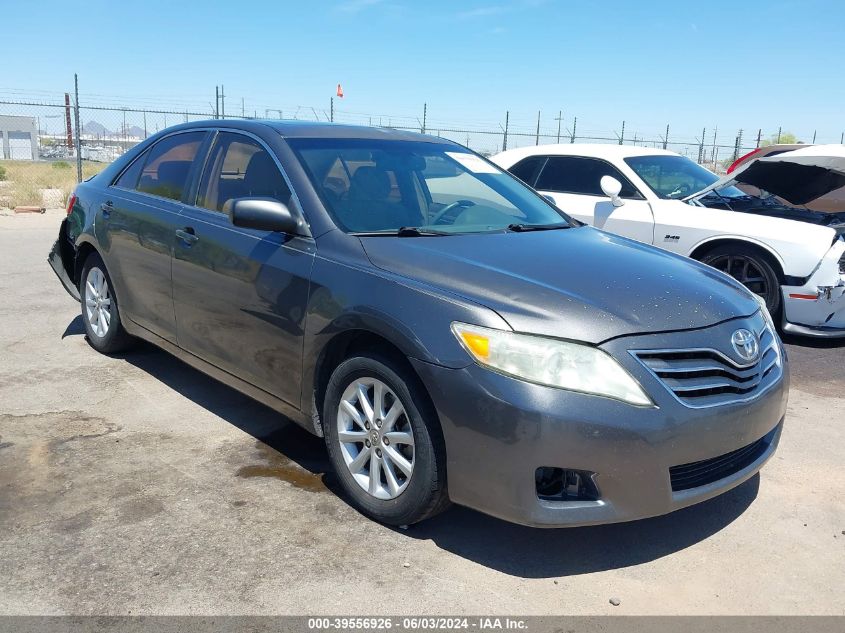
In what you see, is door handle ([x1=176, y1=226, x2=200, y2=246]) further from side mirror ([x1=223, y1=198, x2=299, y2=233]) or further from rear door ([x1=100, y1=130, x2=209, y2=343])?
side mirror ([x1=223, y1=198, x2=299, y2=233])

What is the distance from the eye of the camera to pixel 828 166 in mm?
6891

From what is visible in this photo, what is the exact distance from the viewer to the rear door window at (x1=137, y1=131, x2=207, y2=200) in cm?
454

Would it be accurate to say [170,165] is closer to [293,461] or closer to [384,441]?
Answer: [293,461]

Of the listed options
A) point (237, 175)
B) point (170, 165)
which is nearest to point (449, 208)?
point (237, 175)

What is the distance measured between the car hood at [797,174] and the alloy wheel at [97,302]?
510 centimetres

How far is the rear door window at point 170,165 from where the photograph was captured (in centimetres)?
454

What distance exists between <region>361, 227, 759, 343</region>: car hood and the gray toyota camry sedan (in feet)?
0.04

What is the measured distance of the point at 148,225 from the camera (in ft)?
15.1

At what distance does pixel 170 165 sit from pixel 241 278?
4.44 feet

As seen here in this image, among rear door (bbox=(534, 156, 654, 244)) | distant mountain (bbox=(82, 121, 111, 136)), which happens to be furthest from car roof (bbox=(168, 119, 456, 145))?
distant mountain (bbox=(82, 121, 111, 136))

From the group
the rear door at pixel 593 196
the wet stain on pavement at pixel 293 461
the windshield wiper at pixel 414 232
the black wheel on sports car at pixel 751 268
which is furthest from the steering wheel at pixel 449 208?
the rear door at pixel 593 196

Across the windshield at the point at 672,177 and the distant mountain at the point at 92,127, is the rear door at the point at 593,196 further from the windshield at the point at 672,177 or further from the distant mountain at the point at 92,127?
the distant mountain at the point at 92,127

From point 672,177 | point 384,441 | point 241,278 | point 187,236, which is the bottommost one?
point 384,441

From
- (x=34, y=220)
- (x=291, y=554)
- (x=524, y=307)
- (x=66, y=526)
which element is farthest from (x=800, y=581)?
(x=34, y=220)
